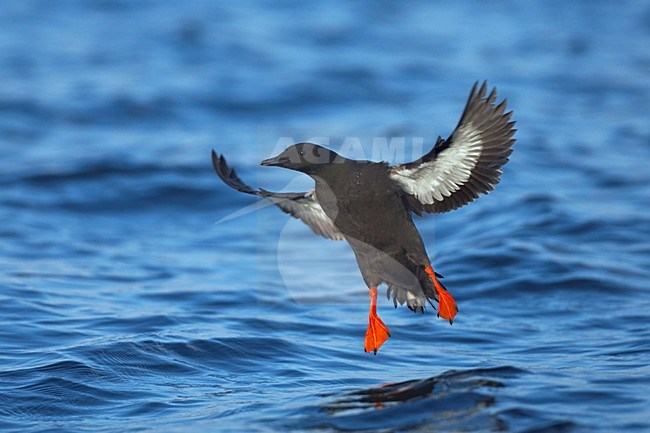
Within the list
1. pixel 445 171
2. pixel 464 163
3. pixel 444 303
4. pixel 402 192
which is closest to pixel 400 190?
pixel 402 192

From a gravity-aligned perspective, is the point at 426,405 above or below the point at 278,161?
below

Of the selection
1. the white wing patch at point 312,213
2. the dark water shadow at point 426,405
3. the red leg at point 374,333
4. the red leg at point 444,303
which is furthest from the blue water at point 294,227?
the white wing patch at point 312,213

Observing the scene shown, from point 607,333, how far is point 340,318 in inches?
91.6

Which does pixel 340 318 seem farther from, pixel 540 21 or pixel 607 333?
pixel 540 21

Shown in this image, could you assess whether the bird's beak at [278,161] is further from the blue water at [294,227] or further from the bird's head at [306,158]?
the blue water at [294,227]

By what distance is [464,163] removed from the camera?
257 inches

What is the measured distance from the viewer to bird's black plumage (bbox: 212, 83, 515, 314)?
6.44m

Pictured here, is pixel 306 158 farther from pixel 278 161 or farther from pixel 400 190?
pixel 400 190

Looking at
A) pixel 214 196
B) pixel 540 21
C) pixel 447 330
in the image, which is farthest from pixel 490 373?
pixel 540 21

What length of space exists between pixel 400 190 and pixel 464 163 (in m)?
0.50

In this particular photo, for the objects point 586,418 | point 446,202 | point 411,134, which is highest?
point 411,134

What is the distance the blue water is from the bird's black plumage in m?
0.80

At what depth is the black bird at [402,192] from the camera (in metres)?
6.45

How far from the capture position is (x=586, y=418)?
576 cm
